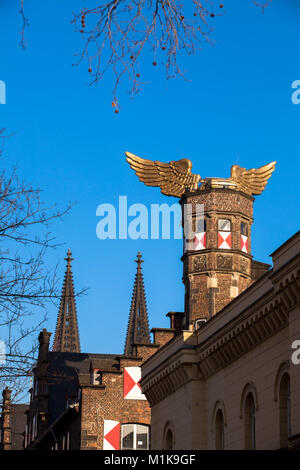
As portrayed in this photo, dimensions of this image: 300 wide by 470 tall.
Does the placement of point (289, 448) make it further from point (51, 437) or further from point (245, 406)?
point (51, 437)

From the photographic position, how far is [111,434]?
142 ft

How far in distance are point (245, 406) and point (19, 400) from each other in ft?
35.0

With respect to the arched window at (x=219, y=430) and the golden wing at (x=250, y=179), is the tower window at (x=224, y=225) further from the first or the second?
the arched window at (x=219, y=430)

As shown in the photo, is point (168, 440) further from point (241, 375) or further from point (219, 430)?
point (241, 375)

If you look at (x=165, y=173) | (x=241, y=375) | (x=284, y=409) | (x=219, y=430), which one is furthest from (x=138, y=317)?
(x=284, y=409)

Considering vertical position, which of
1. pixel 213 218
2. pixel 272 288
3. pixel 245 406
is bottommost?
pixel 245 406

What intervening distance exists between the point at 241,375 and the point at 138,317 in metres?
89.4

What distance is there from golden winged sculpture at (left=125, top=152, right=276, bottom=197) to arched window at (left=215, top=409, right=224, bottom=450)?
1633 centimetres

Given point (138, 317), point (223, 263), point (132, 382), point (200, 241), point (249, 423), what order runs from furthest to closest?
point (138, 317) < point (132, 382) < point (200, 241) < point (223, 263) < point (249, 423)

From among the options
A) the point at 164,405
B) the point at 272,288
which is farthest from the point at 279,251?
the point at 164,405

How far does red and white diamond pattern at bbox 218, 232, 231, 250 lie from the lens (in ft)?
142

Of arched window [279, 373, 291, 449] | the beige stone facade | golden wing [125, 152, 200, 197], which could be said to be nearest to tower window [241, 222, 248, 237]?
golden wing [125, 152, 200, 197]

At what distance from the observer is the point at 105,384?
4419 cm

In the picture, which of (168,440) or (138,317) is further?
(138,317)
